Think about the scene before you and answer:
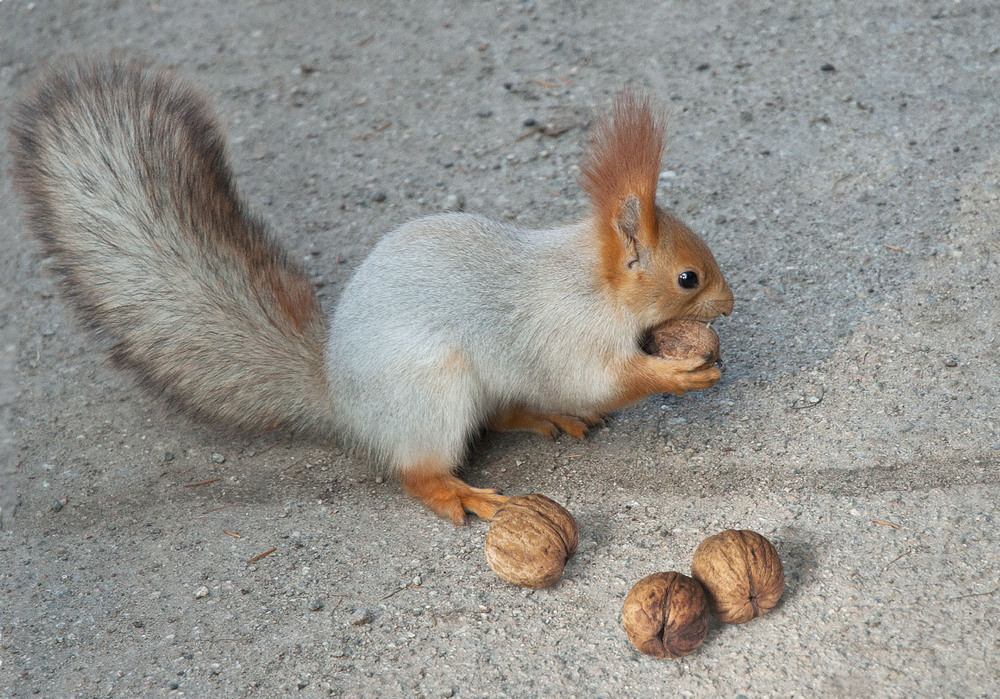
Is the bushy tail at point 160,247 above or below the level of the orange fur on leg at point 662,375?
above

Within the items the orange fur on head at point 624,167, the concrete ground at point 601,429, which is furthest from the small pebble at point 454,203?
the orange fur on head at point 624,167

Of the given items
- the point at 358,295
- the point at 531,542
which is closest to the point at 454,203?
the point at 358,295

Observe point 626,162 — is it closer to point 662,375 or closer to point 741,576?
point 662,375

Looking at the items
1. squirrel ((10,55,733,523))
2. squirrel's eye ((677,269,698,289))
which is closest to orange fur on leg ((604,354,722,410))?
squirrel ((10,55,733,523))

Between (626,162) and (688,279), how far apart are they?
0.97ft

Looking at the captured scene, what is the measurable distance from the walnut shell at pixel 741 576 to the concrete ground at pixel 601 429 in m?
0.06

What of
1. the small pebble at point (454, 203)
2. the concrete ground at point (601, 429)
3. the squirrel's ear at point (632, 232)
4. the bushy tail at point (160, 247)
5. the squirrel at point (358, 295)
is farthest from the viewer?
the small pebble at point (454, 203)

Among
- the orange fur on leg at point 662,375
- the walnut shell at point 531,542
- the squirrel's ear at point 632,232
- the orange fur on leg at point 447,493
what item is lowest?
the orange fur on leg at point 447,493

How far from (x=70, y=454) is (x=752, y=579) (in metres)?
1.78

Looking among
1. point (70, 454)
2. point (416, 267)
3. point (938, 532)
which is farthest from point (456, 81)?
point (938, 532)

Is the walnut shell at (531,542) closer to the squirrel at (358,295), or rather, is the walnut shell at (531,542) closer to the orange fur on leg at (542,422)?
the squirrel at (358,295)

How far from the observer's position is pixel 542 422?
248 centimetres

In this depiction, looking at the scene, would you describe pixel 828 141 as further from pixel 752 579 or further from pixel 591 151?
pixel 752 579

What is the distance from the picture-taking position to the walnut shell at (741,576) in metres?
1.78
